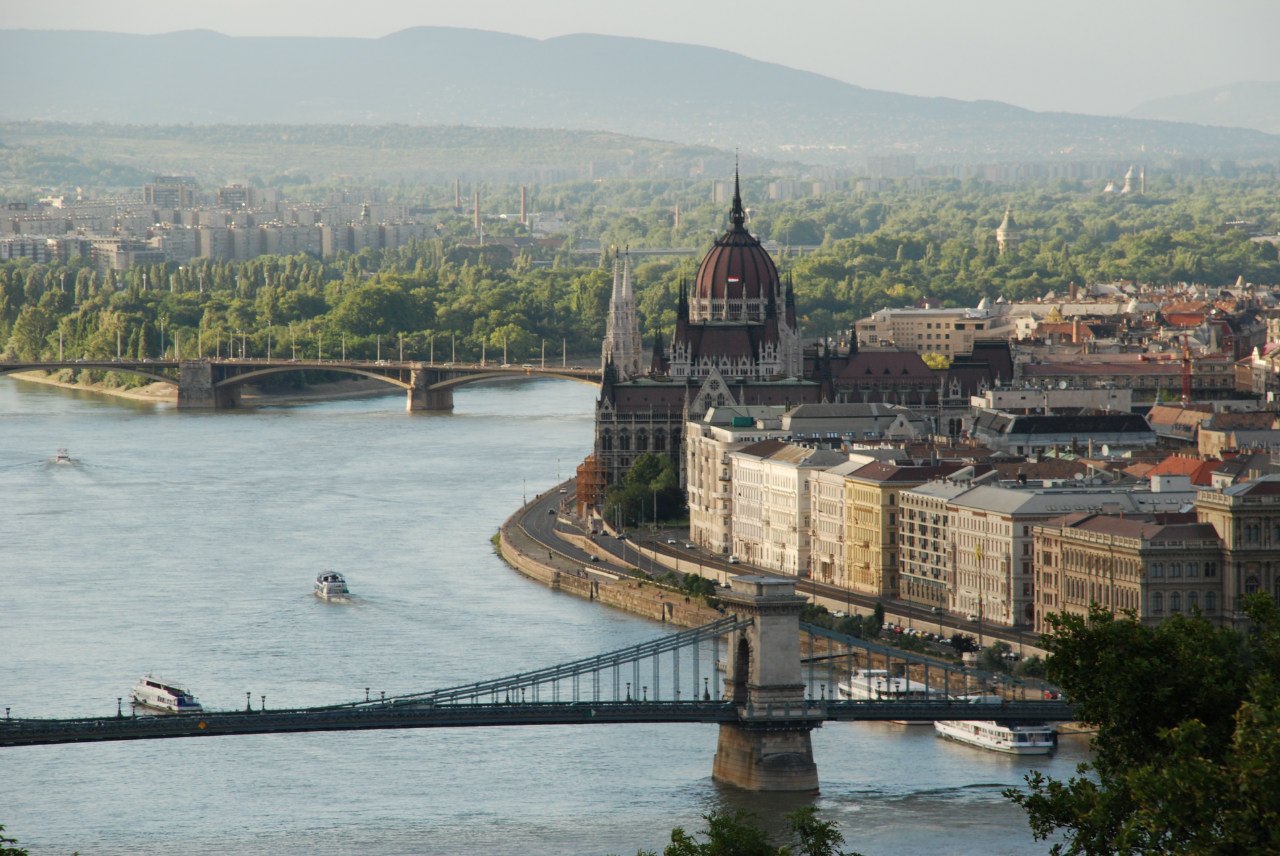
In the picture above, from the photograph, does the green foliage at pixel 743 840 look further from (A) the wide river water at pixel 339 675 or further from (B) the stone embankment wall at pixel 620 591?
(B) the stone embankment wall at pixel 620 591

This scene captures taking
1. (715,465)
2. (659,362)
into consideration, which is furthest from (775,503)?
(659,362)

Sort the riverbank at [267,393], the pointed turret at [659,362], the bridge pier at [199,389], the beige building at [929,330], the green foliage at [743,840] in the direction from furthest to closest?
the beige building at [929,330]
the riverbank at [267,393]
the bridge pier at [199,389]
the pointed turret at [659,362]
the green foliage at [743,840]

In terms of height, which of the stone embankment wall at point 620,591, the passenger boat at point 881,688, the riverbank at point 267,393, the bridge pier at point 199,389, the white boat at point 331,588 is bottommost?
the riverbank at point 267,393

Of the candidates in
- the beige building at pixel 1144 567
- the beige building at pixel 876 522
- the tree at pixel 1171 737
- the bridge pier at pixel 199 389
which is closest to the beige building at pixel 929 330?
the bridge pier at pixel 199 389

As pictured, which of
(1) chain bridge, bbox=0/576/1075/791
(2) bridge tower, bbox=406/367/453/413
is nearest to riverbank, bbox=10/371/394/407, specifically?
(2) bridge tower, bbox=406/367/453/413

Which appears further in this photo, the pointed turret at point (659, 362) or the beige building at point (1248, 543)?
the pointed turret at point (659, 362)

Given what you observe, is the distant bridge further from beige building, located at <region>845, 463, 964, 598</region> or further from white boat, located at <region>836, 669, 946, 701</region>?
white boat, located at <region>836, 669, 946, 701</region>

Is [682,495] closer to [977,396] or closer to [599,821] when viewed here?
[977,396]
